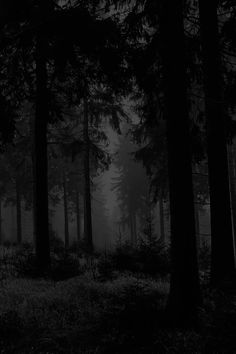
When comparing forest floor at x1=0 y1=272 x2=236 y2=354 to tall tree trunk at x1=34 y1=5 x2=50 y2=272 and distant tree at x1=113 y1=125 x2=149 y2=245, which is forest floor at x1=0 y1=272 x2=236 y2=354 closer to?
tall tree trunk at x1=34 y1=5 x2=50 y2=272

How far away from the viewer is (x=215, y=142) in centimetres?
975

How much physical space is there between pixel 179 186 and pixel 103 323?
9.21ft

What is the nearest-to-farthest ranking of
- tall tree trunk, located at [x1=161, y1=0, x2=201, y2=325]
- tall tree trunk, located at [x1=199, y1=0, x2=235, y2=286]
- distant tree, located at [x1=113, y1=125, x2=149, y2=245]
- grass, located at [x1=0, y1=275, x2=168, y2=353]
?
grass, located at [x1=0, y1=275, x2=168, y2=353]
tall tree trunk, located at [x1=161, y1=0, x2=201, y2=325]
tall tree trunk, located at [x1=199, y1=0, x2=235, y2=286]
distant tree, located at [x1=113, y1=125, x2=149, y2=245]

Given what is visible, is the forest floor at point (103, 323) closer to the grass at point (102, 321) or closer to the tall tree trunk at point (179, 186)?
the grass at point (102, 321)

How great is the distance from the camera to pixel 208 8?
9.80m

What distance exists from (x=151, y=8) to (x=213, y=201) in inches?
187

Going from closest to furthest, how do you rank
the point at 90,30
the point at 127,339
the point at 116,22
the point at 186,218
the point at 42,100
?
the point at 127,339, the point at 186,218, the point at 90,30, the point at 116,22, the point at 42,100

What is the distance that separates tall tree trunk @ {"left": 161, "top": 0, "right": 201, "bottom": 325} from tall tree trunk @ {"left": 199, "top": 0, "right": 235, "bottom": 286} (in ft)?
8.53

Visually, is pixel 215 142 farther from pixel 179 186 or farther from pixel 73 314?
pixel 73 314

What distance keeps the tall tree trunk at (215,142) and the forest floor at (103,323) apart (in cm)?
159

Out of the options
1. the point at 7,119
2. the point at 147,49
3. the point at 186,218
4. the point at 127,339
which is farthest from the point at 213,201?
the point at 7,119

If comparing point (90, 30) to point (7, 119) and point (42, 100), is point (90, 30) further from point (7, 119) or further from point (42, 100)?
point (42, 100)

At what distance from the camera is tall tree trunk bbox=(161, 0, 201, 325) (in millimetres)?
6766

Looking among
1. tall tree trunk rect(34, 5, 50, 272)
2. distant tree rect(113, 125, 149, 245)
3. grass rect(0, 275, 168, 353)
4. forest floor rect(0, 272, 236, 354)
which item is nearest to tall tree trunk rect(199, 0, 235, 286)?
forest floor rect(0, 272, 236, 354)
